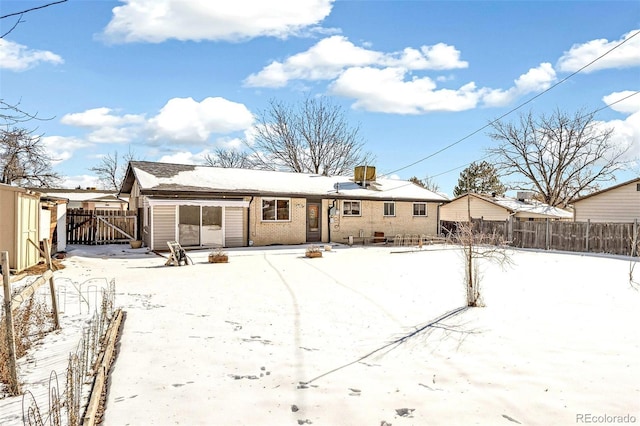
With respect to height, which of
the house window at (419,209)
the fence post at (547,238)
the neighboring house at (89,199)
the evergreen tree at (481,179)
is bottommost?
the fence post at (547,238)

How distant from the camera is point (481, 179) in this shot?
51.1 meters

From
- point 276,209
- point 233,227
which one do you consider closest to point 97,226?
point 233,227

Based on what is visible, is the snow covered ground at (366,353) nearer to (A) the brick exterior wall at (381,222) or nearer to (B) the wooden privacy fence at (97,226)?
(B) the wooden privacy fence at (97,226)

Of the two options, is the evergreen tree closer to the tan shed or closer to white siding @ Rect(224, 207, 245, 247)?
white siding @ Rect(224, 207, 245, 247)

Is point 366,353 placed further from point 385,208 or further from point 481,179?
point 481,179

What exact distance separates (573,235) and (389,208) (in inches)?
381

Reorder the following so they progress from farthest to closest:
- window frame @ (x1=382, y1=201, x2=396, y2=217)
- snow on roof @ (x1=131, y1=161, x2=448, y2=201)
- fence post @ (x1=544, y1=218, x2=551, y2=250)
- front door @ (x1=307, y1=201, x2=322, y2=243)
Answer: window frame @ (x1=382, y1=201, x2=396, y2=217) → front door @ (x1=307, y1=201, x2=322, y2=243) → fence post @ (x1=544, y1=218, x2=551, y2=250) → snow on roof @ (x1=131, y1=161, x2=448, y2=201)

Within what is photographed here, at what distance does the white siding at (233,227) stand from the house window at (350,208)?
6.14 m

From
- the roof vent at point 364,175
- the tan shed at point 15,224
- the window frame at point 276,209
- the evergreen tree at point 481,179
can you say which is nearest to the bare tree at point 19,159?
the tan shed at point 15,224

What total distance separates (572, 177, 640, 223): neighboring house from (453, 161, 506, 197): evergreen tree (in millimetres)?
25801

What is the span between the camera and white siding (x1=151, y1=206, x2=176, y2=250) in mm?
18047

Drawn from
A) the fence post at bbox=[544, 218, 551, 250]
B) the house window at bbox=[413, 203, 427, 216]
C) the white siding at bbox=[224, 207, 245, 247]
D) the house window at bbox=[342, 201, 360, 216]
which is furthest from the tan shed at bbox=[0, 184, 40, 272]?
the fence post at bbox=[544, 218, 551, 250]

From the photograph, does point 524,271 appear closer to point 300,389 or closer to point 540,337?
point 540,337

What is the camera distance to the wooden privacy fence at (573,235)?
60.8 ft
